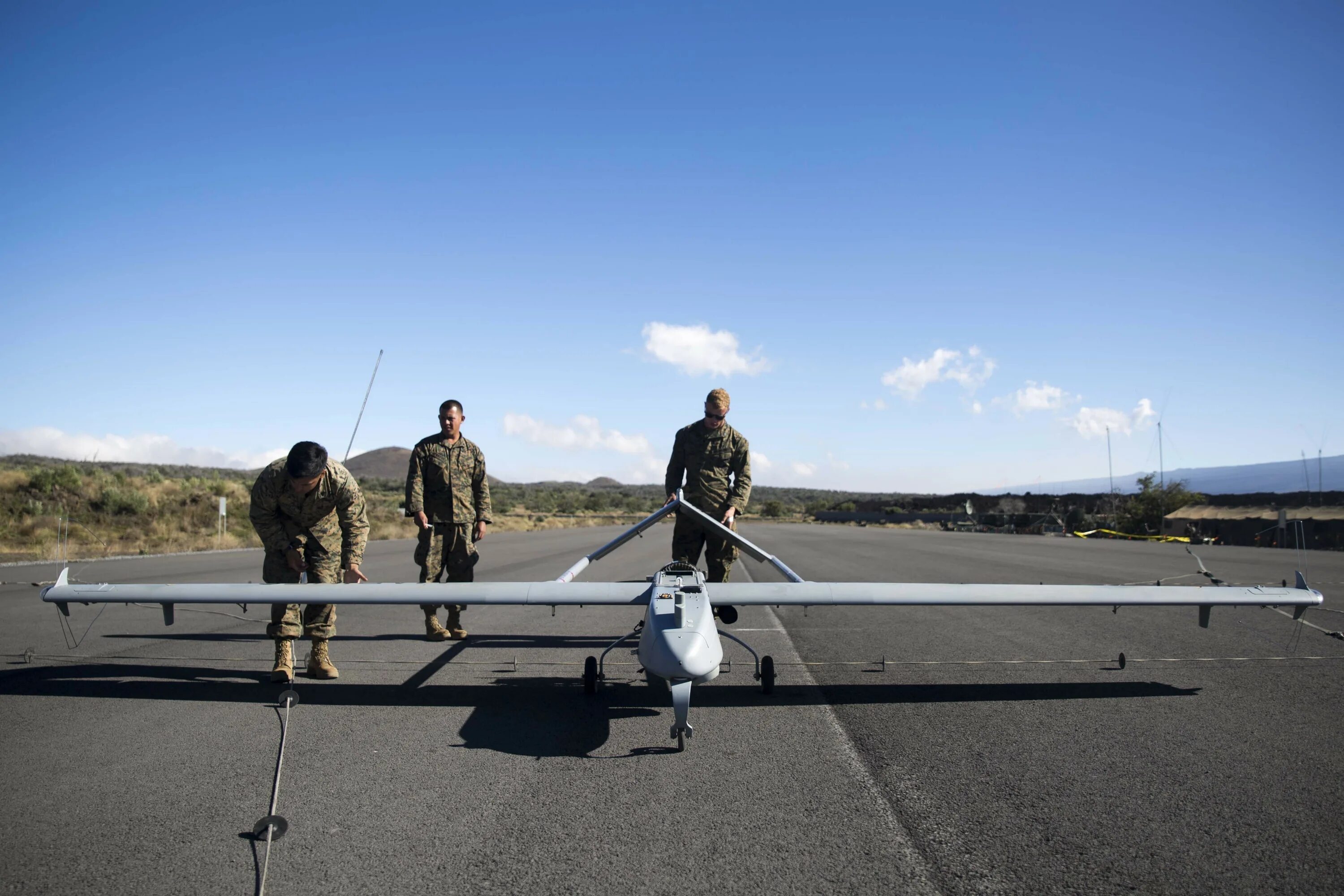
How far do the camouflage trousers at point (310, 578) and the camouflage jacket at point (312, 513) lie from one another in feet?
0.22

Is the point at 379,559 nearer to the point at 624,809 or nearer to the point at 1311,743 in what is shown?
the point at 624,809

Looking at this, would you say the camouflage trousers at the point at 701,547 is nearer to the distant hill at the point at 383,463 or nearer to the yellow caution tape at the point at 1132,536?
the yellow caution tape at the point at 1132,536

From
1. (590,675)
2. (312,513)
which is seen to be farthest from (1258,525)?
(312,513)

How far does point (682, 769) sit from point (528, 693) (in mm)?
2085

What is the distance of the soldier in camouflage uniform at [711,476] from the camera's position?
7715mm

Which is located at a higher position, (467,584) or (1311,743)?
(467,584)

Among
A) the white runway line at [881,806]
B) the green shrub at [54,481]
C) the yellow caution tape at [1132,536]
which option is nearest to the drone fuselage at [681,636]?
the white runway line at [881,806]

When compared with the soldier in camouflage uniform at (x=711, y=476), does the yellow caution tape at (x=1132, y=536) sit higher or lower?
lower

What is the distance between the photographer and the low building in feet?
79.6

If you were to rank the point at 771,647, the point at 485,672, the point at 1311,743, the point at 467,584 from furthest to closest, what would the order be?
the point at 771,647, the point at 485,672, the point at 467,584, the point at 1311,743

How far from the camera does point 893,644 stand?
805cm

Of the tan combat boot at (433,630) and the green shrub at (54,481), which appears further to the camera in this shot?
the green shrub at (54,481)

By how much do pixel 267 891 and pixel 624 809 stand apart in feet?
5.02

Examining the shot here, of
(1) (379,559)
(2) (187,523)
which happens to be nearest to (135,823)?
(1) (379,559)
